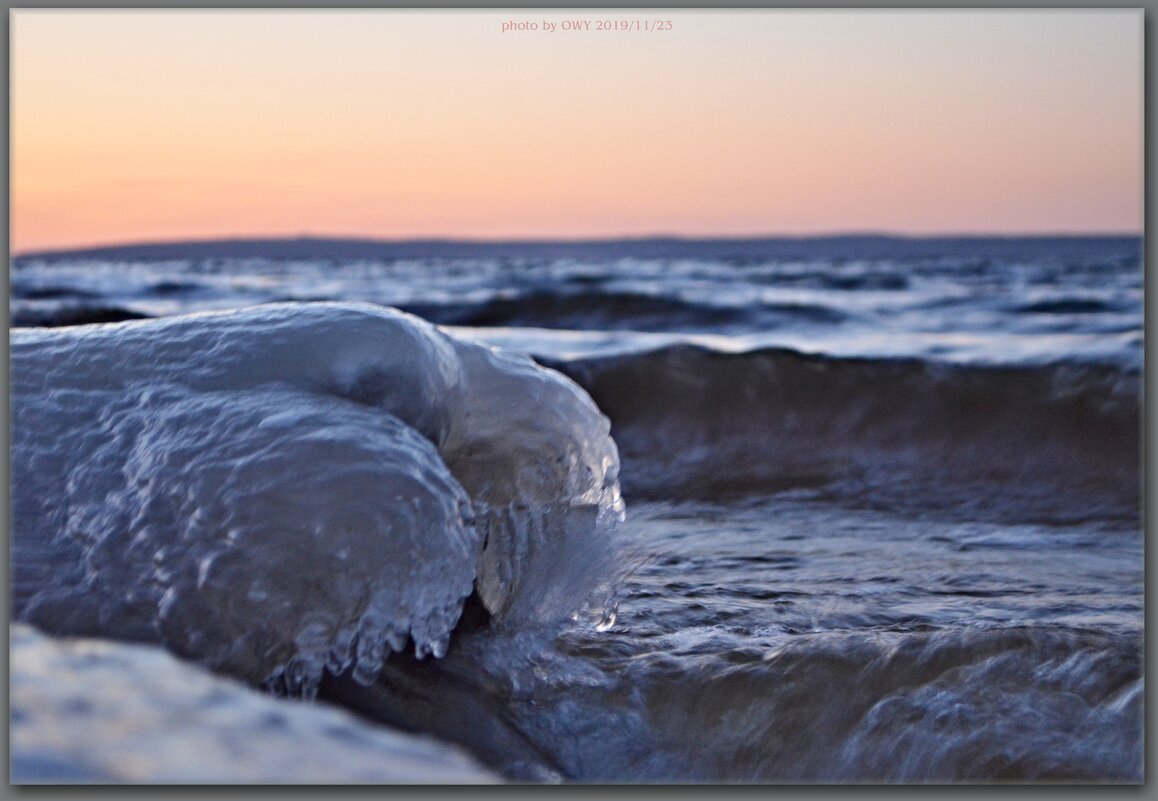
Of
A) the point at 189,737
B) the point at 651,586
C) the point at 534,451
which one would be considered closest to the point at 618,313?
the point at 651,586

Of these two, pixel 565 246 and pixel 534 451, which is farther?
pixel 565 246

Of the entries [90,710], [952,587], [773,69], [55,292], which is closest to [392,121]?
[773,69]

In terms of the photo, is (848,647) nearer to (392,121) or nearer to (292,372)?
(292,372)

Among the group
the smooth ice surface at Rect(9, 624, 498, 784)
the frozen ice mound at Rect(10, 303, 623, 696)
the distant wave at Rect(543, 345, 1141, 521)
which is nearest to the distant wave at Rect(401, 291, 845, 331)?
the distant wave at Rect(543, 345, 1141, 521)

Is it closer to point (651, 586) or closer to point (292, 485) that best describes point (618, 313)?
point (651, 586)

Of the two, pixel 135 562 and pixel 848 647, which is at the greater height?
pixel 135 562

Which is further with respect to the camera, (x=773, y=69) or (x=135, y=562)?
(x=773, y=69)

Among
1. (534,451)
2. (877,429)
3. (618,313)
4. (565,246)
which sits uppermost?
(565,246)

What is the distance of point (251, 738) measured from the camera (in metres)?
1.09

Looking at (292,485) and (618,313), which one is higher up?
(292,485)

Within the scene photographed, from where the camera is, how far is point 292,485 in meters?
1.63

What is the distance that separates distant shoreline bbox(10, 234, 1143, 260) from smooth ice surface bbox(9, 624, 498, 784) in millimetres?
2345

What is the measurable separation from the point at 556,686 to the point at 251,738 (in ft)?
2.59

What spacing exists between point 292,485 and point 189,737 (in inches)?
22.8
